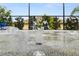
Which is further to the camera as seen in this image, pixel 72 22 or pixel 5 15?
pixel 72 22

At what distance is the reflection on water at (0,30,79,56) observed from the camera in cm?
515

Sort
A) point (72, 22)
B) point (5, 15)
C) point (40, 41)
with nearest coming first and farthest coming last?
point (40, 41) → point (5, 15) → point (72, 22)

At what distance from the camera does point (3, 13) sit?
637 cm

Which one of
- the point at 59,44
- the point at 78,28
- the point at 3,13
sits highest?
the point at 3,13

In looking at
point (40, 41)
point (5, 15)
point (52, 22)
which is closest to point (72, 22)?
point (52, 22)

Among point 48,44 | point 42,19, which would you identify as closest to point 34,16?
point 42,19

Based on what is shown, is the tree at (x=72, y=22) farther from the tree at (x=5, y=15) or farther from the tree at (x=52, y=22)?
the tree at (x=5, y=15)

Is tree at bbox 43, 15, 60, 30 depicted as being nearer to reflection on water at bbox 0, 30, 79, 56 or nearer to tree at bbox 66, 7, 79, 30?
reflection on water at bbox 0, 30, 79, 56

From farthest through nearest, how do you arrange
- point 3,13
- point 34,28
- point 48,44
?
point 34,28 < point 3,13 < point 48,44

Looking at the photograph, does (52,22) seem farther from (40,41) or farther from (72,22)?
(40,41)

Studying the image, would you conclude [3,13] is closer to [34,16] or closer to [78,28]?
[34,16]

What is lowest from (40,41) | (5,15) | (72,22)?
(40,41)

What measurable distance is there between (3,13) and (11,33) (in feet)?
2.25

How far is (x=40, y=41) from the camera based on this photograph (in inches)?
247
